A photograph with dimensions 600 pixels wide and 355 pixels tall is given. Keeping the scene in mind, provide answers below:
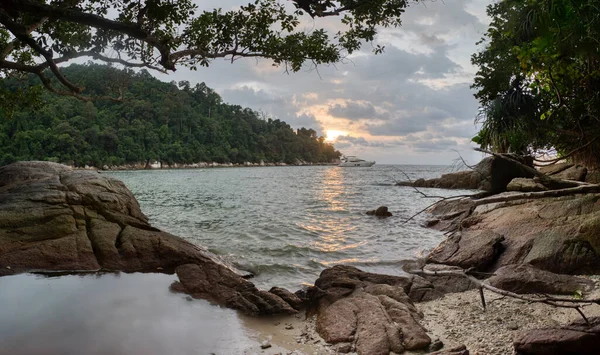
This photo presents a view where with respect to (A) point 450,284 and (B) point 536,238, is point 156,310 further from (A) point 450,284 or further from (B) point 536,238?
(B) point 536,238

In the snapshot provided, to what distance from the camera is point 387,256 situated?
984cm

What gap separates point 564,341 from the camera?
3307 mm

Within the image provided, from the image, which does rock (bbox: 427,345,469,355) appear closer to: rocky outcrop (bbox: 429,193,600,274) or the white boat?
rocky outcrop (bbox: 429,193,600,274)

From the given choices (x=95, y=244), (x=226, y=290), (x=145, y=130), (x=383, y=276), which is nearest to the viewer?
(x=226, y=290)

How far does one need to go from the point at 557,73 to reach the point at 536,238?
126 inches

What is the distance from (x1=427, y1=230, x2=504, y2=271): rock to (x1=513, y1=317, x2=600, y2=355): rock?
3.78 meters

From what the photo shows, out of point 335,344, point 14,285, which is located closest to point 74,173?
point 14,285

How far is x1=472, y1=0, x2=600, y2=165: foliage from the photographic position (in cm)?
535

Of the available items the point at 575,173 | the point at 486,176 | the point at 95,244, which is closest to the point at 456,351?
the point at 95,244

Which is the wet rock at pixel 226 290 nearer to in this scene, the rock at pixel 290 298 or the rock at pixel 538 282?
the rock at pixel 290 298

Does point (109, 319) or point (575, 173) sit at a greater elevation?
point (575, 173)

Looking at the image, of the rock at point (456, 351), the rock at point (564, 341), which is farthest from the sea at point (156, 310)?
the rock at point (564, 341)

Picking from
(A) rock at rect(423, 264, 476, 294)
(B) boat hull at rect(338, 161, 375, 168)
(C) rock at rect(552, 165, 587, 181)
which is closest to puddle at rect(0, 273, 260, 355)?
(A) rock at rect(423, 264, 476, 294)

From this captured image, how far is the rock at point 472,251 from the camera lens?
288 inches
